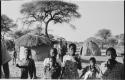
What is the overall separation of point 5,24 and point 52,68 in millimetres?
882

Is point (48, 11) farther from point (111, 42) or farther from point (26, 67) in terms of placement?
point (111, 42)

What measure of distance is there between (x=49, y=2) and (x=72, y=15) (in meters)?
0.33

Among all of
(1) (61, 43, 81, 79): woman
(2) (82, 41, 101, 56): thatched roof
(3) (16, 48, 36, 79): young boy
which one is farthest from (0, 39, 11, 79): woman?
(2) (82, 41, 101, 56): thatched roof

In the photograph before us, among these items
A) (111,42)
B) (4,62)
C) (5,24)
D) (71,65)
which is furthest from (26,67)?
(111,42)

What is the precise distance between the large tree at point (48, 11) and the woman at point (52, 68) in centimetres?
46

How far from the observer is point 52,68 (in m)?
2.61

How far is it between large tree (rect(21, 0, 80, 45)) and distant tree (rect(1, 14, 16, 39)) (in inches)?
6.7

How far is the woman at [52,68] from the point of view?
261 cm

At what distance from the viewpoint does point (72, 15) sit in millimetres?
3033

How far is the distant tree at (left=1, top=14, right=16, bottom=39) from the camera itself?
3008mm

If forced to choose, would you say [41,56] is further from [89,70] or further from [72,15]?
[89,70]

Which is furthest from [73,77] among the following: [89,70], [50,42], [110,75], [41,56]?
[41,56]

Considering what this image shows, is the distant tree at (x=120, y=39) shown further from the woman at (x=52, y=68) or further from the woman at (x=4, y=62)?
the woman at (x=4, y=62)

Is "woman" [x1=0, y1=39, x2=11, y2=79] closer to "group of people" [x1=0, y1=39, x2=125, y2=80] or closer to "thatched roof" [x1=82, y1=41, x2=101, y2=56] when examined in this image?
"group of people" [x1=0, y1=39, x2=125, y2=80]
